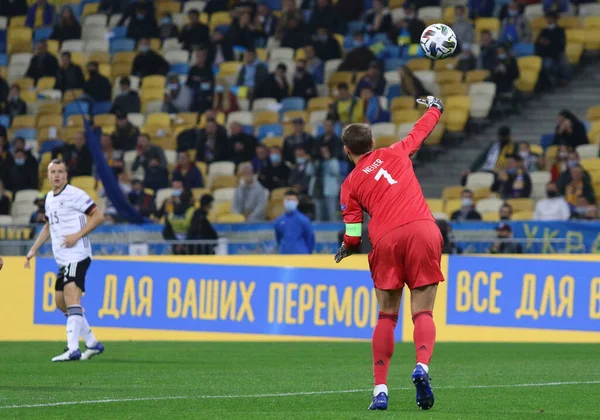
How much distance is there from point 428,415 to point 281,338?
34.9 feet

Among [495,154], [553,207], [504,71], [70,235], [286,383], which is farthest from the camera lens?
[504,71]

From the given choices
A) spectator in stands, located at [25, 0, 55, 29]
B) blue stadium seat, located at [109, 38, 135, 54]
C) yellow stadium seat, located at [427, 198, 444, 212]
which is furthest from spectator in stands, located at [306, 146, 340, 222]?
spectator in stands, located at [25, 0, 55, 29]

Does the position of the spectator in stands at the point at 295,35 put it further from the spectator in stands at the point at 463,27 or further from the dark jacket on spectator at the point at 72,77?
the dark jacket on spectator at the point at 72,77

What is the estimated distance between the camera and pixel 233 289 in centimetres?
1906

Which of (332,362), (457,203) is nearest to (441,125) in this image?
(457,203)

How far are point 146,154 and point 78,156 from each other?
1.64m

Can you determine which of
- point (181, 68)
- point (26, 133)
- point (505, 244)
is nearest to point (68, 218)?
point (505, 244)

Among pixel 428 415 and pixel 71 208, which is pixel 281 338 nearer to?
pixel 71 208

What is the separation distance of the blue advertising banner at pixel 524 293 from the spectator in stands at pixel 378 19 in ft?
32.6

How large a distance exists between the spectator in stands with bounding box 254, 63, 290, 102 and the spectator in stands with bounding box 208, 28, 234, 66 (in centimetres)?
171

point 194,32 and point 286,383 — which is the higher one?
point 194,32

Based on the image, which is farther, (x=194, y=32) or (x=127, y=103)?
(x=194, y=32)

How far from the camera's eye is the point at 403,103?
2570cm

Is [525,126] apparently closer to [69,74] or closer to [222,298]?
[222,298]
